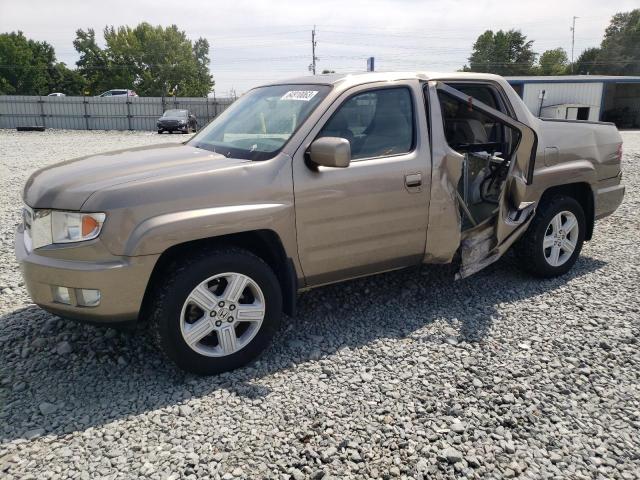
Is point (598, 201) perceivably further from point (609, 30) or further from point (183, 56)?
point (609, 30)

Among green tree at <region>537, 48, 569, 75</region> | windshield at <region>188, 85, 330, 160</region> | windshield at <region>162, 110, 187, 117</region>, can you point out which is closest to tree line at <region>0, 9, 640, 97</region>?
green tree at <region>537, 48, 569, 75</region>

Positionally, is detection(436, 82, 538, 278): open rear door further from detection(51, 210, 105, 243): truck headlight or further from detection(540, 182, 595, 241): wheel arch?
detection(51, 210, 105, 243): truck headlight

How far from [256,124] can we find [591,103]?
3956 cm

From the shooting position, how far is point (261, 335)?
3504mm

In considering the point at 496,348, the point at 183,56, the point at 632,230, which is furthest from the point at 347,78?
the point at 183,56

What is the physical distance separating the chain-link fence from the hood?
35.8 metres

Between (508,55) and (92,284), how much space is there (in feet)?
351

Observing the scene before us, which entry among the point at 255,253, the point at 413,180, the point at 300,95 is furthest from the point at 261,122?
the point at 413,180

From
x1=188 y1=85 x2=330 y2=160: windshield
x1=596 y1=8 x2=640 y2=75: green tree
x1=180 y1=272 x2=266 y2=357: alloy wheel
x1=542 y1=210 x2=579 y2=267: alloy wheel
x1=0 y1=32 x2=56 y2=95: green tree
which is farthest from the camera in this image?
x1=596 y1=8 x2=640 y2=75: green tree

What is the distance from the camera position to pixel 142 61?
81750 mm

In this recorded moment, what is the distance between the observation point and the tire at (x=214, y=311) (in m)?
3.17

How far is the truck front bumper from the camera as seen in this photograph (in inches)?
118

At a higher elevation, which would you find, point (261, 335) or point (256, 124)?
point (256, 124)

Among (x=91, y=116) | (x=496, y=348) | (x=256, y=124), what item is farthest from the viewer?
(x=91, y=116)
